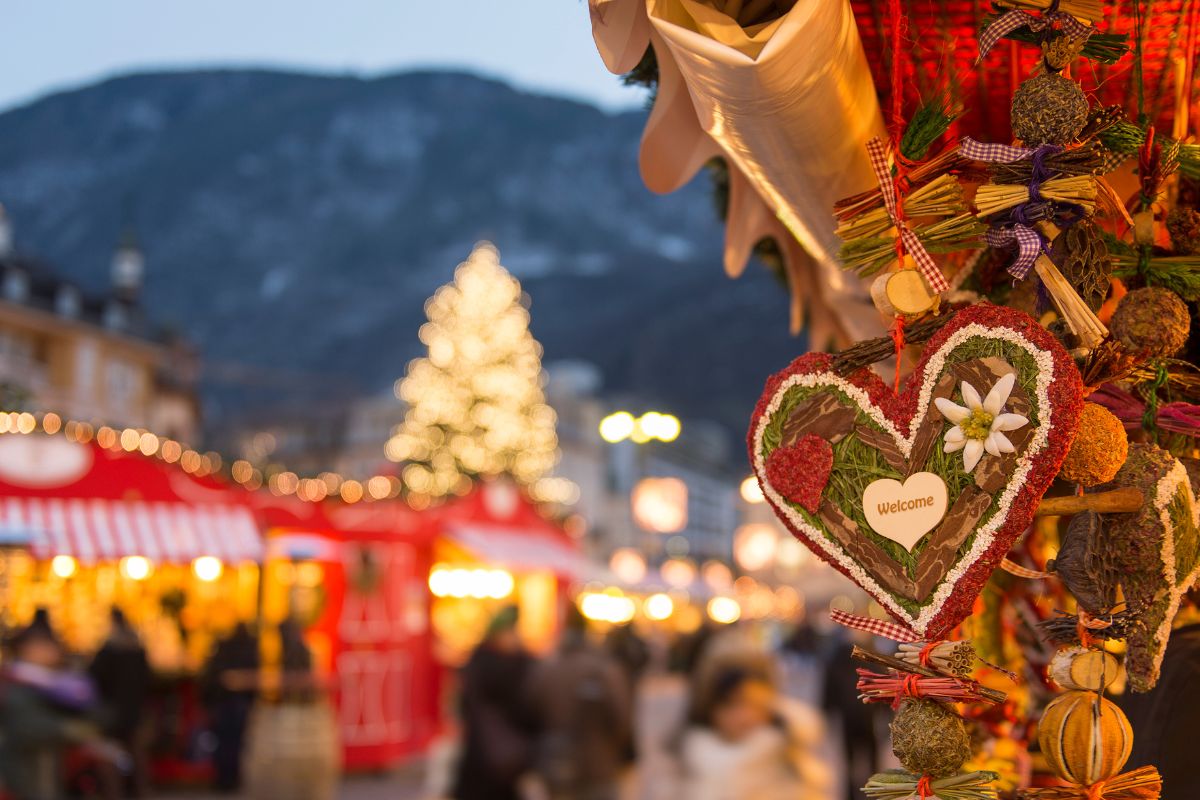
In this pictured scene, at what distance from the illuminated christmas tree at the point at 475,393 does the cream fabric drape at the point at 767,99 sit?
98.1ft

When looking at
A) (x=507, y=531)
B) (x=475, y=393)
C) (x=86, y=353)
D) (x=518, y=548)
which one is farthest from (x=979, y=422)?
(x=86, y=353)

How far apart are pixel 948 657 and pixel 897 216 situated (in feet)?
1.82

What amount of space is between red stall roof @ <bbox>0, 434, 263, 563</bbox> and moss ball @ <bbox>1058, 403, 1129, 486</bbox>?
10310mm

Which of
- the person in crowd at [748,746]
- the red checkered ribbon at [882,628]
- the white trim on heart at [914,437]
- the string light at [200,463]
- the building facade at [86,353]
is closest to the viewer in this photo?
the white trim on heart at [914,437]

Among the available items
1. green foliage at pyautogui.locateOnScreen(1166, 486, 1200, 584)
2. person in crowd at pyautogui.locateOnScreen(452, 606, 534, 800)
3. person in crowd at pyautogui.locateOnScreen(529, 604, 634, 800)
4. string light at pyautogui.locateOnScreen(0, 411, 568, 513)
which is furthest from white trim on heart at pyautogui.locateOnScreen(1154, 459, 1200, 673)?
string light at pyautogui.locateOnScreen(0, 411, 568, 513)

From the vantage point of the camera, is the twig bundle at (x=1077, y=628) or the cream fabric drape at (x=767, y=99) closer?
the cream fabric drape at (x=767, y=99)

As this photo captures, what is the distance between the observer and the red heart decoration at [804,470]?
157 cm

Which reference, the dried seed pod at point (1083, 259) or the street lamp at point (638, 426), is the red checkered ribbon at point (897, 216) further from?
the street lamp at point (638, 426)

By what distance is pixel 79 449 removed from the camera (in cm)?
1140

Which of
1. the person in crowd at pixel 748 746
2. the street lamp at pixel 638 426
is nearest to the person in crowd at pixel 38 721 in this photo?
the person in crowd at pixel 748 746

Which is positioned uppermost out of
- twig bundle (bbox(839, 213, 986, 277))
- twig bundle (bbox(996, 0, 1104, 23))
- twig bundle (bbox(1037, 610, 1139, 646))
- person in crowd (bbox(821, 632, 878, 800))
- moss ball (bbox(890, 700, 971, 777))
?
twig bundle (bbox(996, 0, 1104, 23))

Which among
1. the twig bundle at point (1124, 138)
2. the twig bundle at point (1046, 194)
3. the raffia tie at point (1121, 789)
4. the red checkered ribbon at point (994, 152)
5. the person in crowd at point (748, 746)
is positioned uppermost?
the twig bundle at point (1124, 138)

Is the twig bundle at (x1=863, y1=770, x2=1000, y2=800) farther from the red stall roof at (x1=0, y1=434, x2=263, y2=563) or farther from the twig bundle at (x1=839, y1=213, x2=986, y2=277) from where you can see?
the red stall roof at (x1=0, y1=434, x2=263, y2=563)

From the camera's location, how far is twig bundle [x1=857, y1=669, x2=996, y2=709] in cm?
147
